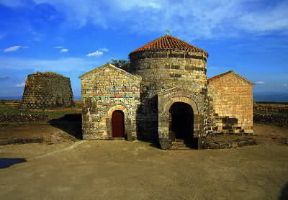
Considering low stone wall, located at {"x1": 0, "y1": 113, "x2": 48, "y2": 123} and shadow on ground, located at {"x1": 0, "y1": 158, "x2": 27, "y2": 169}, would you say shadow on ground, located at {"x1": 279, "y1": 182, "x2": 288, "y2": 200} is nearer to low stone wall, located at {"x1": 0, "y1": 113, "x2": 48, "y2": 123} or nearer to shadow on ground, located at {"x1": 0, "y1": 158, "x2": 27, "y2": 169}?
shadow on ground, located at {"x1": 0, "y1": 158, "x2": 27, "y2": 169}

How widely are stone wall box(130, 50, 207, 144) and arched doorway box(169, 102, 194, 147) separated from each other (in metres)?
1.34

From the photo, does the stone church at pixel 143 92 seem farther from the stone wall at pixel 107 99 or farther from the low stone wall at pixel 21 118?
the low stone wall at pixel 21 118

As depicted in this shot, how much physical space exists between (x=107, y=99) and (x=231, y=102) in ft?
28.9

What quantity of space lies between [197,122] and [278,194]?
9131mm

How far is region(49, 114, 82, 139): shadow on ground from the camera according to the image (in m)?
24.0

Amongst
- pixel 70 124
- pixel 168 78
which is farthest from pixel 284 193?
pixel 70 124

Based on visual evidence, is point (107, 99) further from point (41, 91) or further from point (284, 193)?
point (41, 91)

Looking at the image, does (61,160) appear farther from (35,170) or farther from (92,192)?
(92,192)

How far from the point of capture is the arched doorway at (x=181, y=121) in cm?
2160


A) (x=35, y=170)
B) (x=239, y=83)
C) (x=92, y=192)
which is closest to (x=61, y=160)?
(x=35, y=170)

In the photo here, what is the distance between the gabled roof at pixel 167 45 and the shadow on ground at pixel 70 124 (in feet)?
23.3

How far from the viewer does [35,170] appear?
14617mm

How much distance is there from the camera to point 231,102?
77.4 ft

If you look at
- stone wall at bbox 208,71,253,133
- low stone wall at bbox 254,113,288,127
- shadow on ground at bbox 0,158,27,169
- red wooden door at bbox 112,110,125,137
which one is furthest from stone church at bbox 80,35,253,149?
low stone wall at bbox 254,113,288,127
